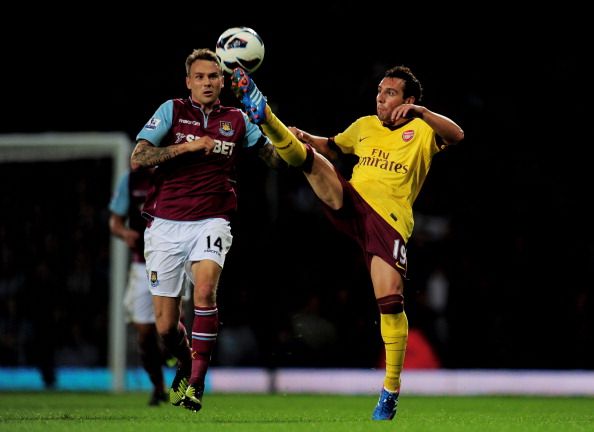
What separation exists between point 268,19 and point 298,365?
5109mm

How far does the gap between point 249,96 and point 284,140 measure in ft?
1.03

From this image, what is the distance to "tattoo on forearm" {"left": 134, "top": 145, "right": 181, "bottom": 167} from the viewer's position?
24.6 ft

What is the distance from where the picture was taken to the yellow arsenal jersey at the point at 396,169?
7.43 meters

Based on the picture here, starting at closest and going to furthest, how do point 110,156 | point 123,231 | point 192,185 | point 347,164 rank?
point 192,185 < point 123,231 < point 110,156 < point 347,164

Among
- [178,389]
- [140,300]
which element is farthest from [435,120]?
[140,300]

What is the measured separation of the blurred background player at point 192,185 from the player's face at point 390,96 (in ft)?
2.72

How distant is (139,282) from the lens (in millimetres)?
9805

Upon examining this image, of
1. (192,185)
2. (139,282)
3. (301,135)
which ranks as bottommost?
(139,282)

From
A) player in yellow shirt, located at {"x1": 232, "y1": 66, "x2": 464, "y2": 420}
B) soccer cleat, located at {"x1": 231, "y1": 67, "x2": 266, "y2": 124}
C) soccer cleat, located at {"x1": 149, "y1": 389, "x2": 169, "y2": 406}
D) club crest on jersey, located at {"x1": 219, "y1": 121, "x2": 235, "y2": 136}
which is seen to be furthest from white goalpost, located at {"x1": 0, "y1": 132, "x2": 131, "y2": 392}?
soccer cleat, located at {"x1": 231, "y1": 67, "x2": 266, "y2": 124}

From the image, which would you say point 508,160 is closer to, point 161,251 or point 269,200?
point 269,200

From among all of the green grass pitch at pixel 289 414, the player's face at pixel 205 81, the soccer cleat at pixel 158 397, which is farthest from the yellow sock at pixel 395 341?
the soccer cleat at pixel 158 397

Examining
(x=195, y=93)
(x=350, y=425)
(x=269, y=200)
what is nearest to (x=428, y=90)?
(x=269, y=200)

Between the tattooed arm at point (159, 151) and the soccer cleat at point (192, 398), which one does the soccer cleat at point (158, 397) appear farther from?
the tattooed arm at point (159, 151)

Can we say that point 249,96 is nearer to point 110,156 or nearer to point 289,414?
point 289,414
